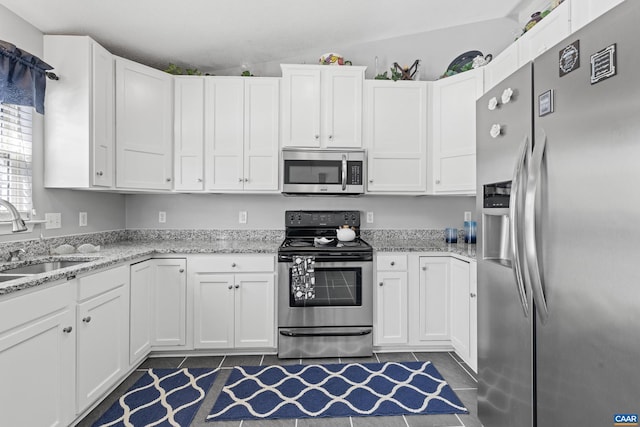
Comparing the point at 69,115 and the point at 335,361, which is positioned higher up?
the point at 69,115

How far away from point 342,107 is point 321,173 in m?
0.63

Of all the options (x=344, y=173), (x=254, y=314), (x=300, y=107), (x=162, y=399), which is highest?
(x=300, y=107)

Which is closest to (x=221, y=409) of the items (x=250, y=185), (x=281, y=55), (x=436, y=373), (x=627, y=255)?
(x=436, y=373)

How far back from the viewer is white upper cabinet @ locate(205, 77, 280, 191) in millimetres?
2746

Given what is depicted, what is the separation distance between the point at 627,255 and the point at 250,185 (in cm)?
247

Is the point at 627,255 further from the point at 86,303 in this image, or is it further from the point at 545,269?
the point at 86,303

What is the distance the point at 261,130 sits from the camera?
276cm

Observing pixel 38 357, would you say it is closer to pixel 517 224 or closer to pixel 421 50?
pixel 517 224

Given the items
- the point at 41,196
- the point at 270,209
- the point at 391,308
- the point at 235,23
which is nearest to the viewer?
the point at 41,196

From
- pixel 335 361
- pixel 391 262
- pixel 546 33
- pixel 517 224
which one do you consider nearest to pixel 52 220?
pixel 335 361

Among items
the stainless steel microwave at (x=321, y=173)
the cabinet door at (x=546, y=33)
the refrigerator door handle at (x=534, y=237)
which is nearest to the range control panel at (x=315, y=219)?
the stainless steel microwave at (x=321, y=173)

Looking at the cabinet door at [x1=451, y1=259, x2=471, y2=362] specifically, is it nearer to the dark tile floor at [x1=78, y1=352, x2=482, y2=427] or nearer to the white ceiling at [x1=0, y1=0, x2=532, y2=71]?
the dark tile floor at [x1=78, y1=352, x2=482, y2=427]

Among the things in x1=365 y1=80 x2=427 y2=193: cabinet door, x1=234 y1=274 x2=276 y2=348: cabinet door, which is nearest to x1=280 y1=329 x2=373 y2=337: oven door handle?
x1=234 y1=274 x2=276 y2=348: cabinet door

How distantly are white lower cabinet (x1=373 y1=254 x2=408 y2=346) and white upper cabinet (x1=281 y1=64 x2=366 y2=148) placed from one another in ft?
3.66
